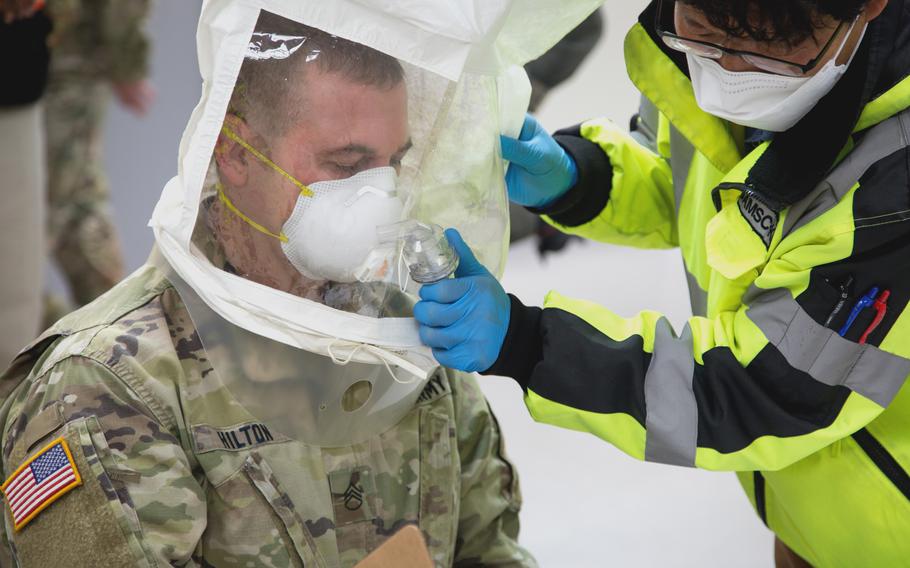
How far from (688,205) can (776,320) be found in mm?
395

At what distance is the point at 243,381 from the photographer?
1304mm

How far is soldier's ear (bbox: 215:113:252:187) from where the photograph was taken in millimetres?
1192

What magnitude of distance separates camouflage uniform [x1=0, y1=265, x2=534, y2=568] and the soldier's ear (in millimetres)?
195

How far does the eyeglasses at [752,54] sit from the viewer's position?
1261mm

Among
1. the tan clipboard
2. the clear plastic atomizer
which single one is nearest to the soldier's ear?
the clear plastic atomizer

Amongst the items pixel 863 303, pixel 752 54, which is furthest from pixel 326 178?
pixel 863 303

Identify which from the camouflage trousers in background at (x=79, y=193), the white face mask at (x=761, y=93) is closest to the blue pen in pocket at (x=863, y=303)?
the white face mask at (x=761, y=93)

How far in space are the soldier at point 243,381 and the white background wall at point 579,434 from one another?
0.60 metres

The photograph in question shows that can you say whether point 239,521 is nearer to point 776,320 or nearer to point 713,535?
point 776,320

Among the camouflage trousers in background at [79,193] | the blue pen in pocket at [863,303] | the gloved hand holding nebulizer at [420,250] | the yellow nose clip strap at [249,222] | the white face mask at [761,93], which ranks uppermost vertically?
the white face mask at [761,93]

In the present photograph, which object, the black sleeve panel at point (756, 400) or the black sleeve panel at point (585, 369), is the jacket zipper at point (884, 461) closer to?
the black sleeve panel at point (756, 400)

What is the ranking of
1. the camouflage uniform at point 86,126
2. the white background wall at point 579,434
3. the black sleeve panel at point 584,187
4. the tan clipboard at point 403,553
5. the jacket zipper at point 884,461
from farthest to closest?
1. the camouflage uniform at point 86,126
2. the white background wall at point 579,434
3. the black sleeve panel at point 584,187
4. the jacket zipper at point 884,461
5. the tan clipboard at point 403,553

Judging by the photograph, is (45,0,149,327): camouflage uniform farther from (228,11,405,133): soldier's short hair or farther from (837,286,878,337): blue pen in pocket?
(837,286,878,337): blue pen in pocket

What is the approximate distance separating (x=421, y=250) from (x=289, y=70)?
26 centimetres
